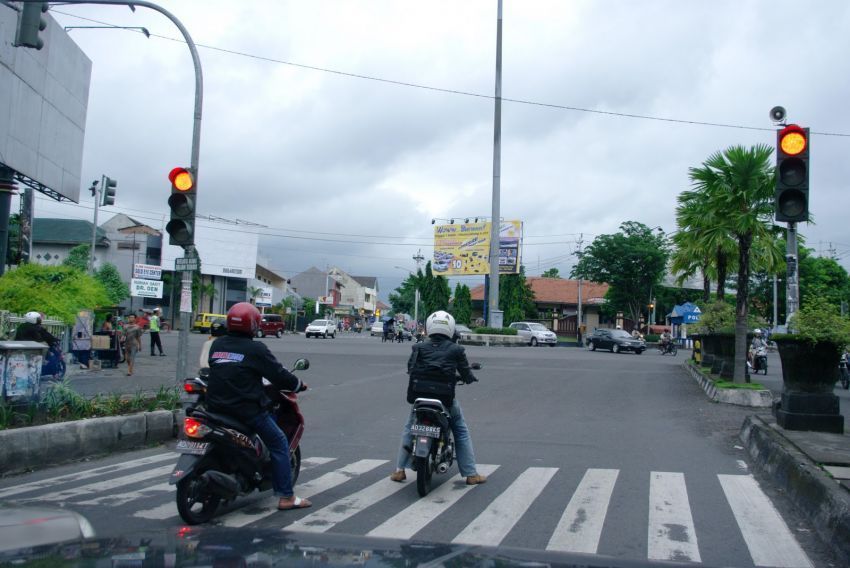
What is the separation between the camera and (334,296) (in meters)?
116

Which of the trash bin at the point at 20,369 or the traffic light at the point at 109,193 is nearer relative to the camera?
the trash bin at the point at 20,369

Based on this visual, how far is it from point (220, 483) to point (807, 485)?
513 cm

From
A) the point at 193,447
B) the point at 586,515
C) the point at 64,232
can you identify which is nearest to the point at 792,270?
the point at 586,515

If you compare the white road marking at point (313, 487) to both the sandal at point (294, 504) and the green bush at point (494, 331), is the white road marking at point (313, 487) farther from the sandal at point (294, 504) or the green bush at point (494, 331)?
the green bush at point (494, 331)

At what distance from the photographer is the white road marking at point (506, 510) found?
570 centimetres

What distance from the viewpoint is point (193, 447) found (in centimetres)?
568

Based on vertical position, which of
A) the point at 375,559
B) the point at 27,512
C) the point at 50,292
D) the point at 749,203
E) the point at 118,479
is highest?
the point at 749,203

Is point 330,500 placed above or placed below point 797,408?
below

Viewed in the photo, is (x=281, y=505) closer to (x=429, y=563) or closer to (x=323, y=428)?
(x=429, y=563)

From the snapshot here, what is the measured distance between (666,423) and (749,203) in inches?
225

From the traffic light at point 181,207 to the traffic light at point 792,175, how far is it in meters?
7.91

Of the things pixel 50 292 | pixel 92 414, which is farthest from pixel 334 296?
pixel 92 414

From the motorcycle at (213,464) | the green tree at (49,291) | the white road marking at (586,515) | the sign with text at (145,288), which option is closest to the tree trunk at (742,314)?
the white road marking at (586,515)

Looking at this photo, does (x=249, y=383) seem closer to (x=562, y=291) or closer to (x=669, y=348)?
(x=669, y=348)
